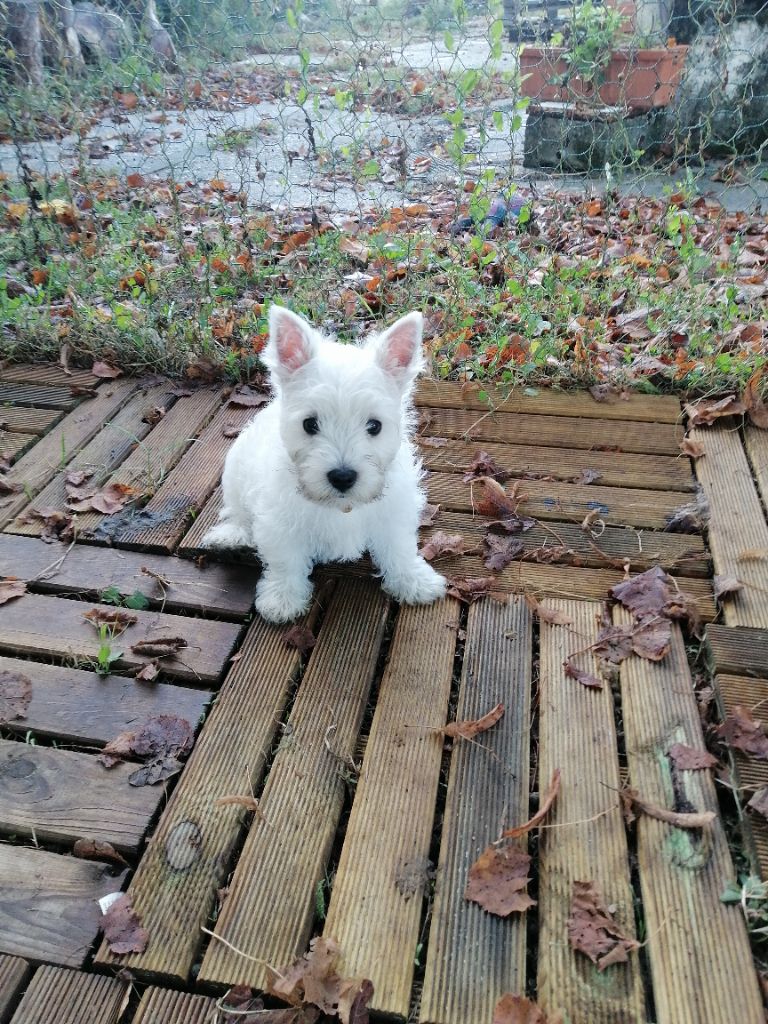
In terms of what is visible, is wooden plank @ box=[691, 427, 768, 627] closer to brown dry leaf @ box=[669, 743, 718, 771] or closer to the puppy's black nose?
brown dry leaf @ box=[669, 743, 718, 771]

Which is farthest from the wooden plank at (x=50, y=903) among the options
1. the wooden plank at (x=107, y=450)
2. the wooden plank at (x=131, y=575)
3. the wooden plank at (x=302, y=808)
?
the wooden plank at (x=107, y=450)

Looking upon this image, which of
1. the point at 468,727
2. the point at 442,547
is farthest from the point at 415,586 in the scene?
the point at 468,727

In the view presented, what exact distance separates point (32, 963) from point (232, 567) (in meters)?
1.74

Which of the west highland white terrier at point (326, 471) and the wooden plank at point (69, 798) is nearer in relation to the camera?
the wooden plank at point (69, 798)

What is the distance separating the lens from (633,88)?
6645 millimetres

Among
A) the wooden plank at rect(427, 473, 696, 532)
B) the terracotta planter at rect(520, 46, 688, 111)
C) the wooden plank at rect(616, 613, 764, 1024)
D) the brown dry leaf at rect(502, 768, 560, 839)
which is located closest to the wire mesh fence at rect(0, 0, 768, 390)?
the terracotta planter at rect(520, 46, 688, 111)

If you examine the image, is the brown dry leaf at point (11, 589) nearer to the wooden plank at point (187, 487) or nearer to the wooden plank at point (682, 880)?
the wooden plank at point (187, 487)

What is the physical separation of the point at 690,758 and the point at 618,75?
6.03 m

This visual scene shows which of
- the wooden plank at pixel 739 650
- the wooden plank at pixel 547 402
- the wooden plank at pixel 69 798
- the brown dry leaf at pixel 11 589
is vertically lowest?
the wooden plank at pixel 69 798

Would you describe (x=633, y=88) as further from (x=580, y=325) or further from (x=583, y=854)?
(x=583, y=854)

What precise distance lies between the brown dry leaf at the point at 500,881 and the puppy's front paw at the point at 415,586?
3.74 ft

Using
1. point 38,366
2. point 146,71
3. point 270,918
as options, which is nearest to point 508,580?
point 270,918

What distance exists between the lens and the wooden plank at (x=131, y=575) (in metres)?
3.29

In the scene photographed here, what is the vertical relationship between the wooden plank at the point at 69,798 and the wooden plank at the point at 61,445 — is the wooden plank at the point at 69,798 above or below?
below
